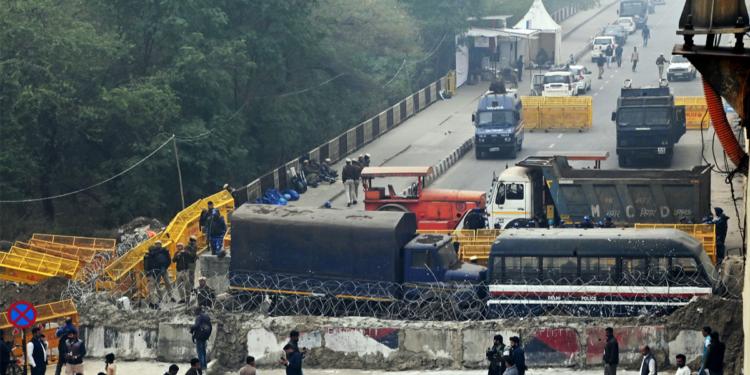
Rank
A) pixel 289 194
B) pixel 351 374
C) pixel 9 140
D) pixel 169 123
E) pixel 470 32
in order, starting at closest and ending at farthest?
pixel 351 374
pixel 9 140
pixel 289 194
pixel 169 123
pixel 470 32

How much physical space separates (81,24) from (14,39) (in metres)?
3.64

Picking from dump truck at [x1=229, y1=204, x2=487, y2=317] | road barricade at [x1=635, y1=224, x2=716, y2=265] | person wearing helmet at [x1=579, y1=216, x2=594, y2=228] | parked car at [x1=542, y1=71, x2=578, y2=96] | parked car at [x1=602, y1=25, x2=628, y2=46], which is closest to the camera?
dump truck at [x1=229, y1=204, x2=487, y2=317]

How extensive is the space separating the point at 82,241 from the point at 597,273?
15.6 meters

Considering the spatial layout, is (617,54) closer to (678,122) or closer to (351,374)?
(678,122)

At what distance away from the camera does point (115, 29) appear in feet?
132

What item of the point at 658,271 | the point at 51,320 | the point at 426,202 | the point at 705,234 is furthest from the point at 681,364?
the point at 426,202

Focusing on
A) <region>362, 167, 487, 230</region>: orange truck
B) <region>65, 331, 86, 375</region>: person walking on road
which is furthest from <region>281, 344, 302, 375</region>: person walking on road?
<region>362, 167, 487, 230</region>: orange truck

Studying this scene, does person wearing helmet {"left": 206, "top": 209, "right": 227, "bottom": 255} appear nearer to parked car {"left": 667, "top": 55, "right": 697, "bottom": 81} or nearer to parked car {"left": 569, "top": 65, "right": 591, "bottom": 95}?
parked car {"left": 569, "top": 65, "right": 591, "bottom": 95}

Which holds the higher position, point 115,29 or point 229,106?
point 115,29

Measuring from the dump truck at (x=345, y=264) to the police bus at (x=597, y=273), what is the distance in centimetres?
81

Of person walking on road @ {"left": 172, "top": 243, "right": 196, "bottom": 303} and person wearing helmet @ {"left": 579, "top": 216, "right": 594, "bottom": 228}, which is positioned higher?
person wearing helmet @ {"left": 579, "top": 216, "right": 594, "bottom": 228}

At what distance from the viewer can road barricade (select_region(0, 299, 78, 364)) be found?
2019 centimetres

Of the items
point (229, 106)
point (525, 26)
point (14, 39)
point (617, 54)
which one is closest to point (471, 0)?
Answer: point (525, 26)

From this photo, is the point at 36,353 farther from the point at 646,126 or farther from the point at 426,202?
the point at 646,126
